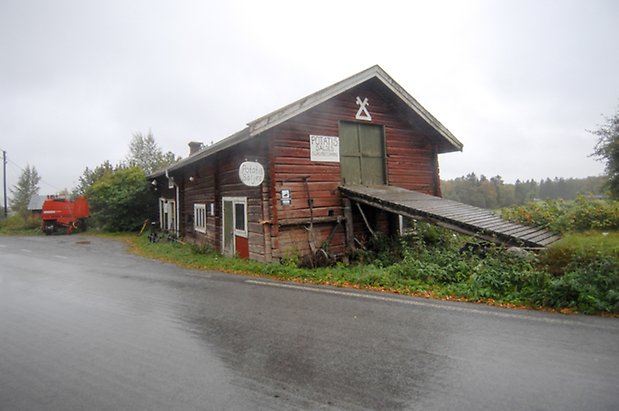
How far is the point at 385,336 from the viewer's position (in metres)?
4.21

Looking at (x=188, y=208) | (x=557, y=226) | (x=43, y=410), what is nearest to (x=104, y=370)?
(x=43, y=410)

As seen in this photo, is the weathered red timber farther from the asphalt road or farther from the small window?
the asphalt road

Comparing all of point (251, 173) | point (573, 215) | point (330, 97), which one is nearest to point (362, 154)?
point (330, 97)

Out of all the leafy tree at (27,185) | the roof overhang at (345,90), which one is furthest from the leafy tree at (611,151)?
the leafy tree at (27,185)

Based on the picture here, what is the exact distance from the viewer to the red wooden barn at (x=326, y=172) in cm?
998

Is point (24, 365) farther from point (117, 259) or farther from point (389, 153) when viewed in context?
point (389, 153)

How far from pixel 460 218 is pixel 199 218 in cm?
1140

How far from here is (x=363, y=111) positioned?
39.8 feet

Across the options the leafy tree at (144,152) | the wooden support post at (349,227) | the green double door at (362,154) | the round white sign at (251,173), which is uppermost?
the leafy tree at (144,152)

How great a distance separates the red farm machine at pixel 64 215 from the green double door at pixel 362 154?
2403cm

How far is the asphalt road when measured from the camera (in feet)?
9.39

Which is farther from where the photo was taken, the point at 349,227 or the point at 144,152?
the point at 144,152

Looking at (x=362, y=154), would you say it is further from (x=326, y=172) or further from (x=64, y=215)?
(x=64, y=215)

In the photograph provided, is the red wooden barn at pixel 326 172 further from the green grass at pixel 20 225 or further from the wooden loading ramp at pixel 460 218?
the green grass at pixel 20 225
